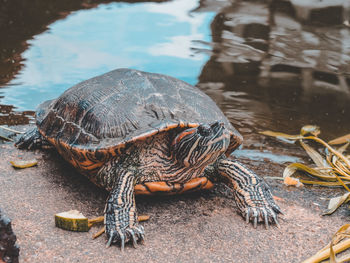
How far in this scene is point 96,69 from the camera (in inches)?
275

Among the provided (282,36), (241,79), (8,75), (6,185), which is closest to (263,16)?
(282,36)

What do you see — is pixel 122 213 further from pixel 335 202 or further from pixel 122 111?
pixel 335 202

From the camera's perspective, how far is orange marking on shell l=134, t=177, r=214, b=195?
3.50m

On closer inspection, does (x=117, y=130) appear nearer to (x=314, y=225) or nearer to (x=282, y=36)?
(x=314, y=225)

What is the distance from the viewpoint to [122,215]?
10.2 feet

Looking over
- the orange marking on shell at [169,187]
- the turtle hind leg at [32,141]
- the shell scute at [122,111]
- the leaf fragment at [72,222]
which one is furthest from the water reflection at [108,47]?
the leaf fragment at [72,222]

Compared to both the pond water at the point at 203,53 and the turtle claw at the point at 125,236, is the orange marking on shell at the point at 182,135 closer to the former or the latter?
the turtle claw at the point at 125,236

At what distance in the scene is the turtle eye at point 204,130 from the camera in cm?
326

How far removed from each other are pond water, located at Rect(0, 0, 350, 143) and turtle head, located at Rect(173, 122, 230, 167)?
2.28m

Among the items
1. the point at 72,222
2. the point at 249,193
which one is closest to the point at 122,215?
the point at 72,222

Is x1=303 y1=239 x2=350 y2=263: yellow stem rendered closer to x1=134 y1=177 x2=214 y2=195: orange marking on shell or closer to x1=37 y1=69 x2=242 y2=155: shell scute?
x1=134 y1=177 x2=214 y2=195: orange marking on shell

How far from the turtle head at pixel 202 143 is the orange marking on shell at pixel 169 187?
259 mm

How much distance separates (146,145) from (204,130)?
55 centimetres

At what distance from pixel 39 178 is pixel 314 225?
2424 millimetres
